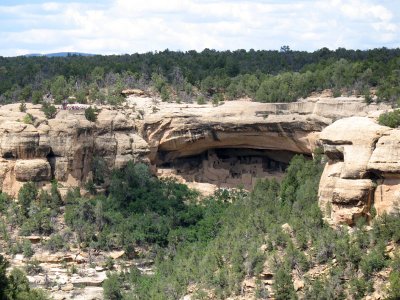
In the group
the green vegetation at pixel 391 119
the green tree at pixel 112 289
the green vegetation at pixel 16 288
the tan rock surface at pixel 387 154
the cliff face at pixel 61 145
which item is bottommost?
the green tree at pixel 112 289

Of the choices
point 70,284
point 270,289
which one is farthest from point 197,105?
point 270,289

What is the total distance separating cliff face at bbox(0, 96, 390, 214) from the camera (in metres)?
59.3

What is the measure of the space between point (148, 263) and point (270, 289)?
11.5m

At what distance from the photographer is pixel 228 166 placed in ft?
218

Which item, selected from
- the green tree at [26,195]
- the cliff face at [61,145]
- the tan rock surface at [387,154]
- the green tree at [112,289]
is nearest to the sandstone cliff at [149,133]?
the cliff face at [61,145]

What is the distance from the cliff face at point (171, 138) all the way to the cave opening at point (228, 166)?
5 centimetres

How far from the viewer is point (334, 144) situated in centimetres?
4709

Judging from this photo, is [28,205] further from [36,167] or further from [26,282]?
[26,282]

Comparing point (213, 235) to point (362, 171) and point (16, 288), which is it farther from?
point (362, 171)

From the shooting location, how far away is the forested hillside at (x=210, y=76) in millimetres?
63719

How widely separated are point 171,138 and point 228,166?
4.36 metres

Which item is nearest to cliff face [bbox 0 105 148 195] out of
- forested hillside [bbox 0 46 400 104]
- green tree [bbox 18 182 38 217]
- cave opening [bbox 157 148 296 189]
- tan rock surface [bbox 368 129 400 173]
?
green tree [bbox 18 182 38 217]

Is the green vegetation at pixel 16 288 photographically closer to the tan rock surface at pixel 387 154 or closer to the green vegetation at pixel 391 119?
the tan rock surface at pixel 387 154

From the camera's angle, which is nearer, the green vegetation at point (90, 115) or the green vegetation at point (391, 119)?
the green vegetation at point (391, 119)
